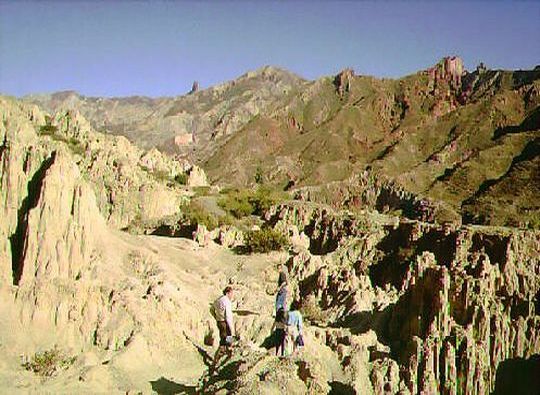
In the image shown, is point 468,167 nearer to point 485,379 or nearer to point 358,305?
point 358,305

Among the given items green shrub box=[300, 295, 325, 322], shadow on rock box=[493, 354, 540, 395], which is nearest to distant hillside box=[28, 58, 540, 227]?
green shrub box=[300, 295, 325, 322]

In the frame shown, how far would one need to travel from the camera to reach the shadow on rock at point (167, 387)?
13773mm

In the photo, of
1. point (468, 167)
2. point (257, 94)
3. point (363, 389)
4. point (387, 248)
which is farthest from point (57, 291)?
point (257, 94)

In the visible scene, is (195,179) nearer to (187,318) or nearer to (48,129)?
(48,129)

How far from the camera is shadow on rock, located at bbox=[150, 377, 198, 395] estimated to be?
1377cm

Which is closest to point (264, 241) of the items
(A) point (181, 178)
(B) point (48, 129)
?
(A) point (181, 178)

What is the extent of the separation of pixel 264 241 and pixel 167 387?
15.8 metres

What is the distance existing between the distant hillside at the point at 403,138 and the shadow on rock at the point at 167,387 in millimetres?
43196

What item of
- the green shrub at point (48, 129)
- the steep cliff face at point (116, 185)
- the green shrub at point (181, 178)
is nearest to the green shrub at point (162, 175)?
the green shrub at point (181, 178)

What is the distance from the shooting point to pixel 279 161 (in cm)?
10625

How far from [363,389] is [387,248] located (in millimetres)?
20604

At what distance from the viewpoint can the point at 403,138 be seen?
101 metres

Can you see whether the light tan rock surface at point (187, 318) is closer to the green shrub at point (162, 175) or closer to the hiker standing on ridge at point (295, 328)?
the hiker standing on ridge at point (295, 328)

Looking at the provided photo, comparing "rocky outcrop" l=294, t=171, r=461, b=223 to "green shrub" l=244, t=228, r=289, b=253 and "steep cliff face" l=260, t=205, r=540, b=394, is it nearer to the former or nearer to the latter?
"steep cliff face" l=260, t=205, r=540, b=394
